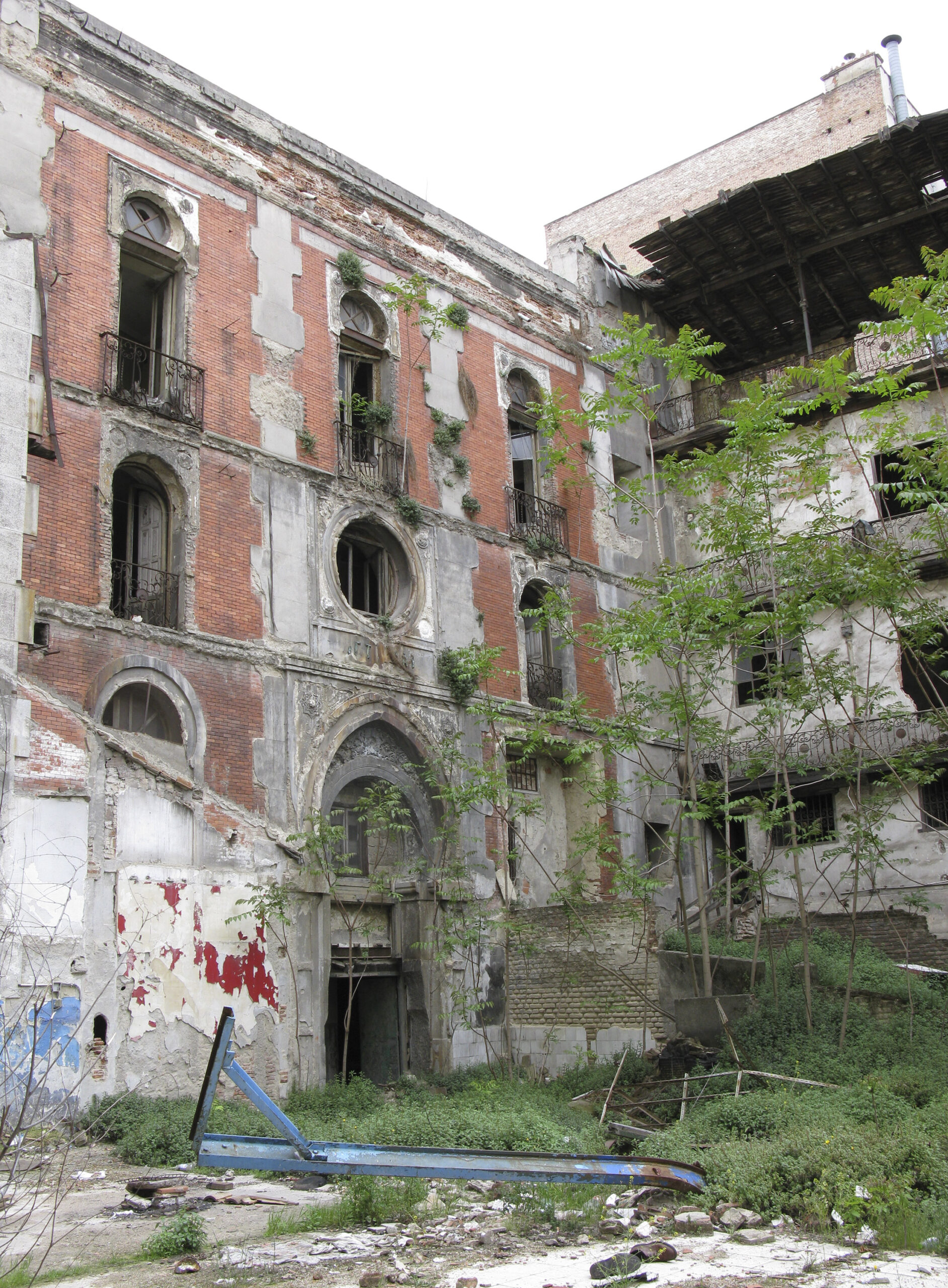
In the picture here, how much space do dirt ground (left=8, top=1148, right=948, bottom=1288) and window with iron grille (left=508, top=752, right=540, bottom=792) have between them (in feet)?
36.7

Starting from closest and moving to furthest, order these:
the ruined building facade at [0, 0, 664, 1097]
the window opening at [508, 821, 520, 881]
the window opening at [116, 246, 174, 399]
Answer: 1. the ruined building facade at [0, 0, 664, 1097]
2. the window opening at [116, 246, 174, 399]
3. the window opening at [508, 821, 520, 881]

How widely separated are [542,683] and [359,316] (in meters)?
7.09

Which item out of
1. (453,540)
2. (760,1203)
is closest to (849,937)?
(453,540)

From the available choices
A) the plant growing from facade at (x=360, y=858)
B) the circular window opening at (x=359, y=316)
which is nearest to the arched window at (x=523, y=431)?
the circular window opening at (x=359, y=316)

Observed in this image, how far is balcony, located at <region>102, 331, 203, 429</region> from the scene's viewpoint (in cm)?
1550

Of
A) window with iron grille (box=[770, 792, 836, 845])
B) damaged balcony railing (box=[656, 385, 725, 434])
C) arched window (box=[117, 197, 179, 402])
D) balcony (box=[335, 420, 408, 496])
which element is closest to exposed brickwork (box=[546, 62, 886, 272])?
damaged balcony railing (box=[656, 385, 725, 434])

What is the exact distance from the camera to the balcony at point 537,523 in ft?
68.7

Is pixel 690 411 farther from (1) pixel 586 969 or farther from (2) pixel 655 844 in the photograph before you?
(1) pixel 586 969

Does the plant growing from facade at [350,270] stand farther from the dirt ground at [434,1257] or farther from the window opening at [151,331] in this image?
the dirt ground at [434,1257]

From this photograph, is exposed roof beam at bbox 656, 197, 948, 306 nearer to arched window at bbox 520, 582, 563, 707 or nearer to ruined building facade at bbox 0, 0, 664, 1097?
ruined building facade at bbox 0, 0, 664, 1097

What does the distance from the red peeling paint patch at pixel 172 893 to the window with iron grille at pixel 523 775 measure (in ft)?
22.9

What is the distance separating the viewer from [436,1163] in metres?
7.24

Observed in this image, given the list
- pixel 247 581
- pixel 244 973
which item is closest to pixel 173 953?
pixel 244 973

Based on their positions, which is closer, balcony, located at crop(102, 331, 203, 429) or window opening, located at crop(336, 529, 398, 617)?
balcony, located at crop(102, 331, 203, 429)
